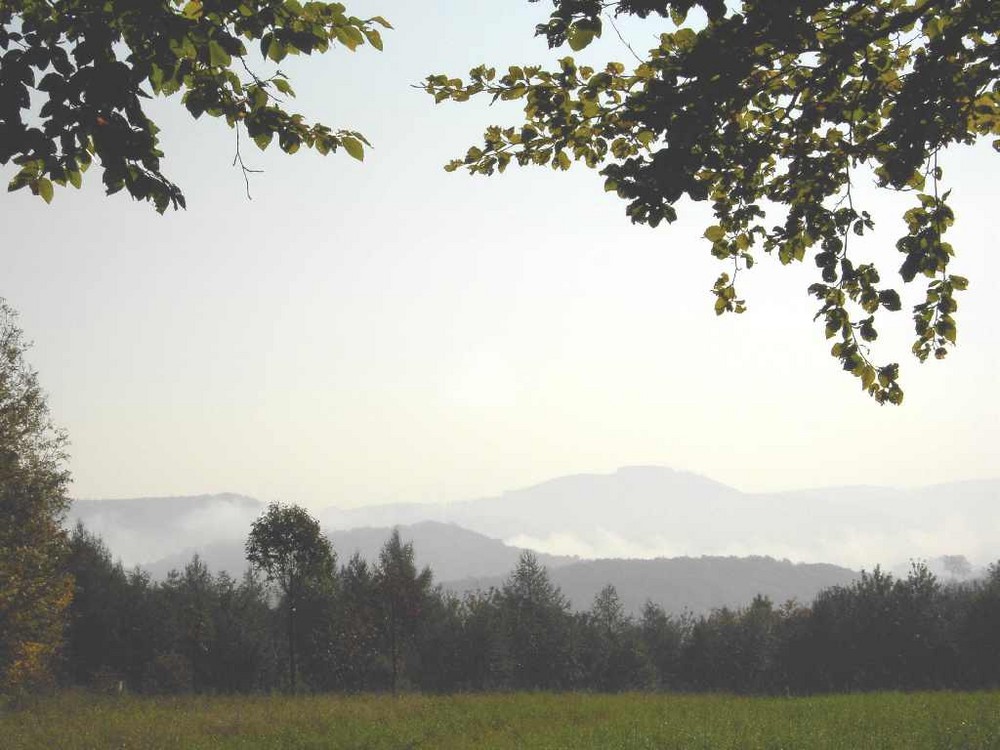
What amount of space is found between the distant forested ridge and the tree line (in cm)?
9

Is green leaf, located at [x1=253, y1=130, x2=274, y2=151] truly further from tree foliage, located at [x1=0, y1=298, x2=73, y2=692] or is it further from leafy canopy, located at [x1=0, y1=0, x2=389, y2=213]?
tree foliage, located at [x1=0, y1=298, x2=73, y2=692]

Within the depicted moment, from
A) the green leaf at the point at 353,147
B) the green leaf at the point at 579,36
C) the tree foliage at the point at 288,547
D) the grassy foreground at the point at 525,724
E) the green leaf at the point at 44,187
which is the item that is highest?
the green leaf at the point at 579,36

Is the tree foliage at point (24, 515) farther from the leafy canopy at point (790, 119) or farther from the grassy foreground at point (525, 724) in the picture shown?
the leafy canopy at point (790, 119)

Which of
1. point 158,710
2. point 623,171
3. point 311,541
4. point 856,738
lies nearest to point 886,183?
point 623,171

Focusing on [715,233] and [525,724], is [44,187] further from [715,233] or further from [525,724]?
[525,724]

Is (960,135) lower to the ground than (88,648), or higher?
higher

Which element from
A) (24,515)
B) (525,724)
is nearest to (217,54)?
Result: (525,724)

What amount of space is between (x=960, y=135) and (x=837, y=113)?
3.31 ft

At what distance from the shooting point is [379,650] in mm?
49719

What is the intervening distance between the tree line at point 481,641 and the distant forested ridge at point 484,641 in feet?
0.28

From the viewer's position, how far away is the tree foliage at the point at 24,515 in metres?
26.0

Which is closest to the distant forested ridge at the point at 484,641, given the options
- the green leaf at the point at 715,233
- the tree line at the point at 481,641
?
the tree line at the point at 481,641

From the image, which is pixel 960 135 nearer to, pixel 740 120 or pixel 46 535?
pixel 740 120

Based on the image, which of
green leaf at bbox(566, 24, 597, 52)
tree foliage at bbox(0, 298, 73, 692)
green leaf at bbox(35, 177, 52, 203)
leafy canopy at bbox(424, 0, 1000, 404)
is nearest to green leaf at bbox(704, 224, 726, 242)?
leafy canopy at bbox(424, 0, 1000, 404)
